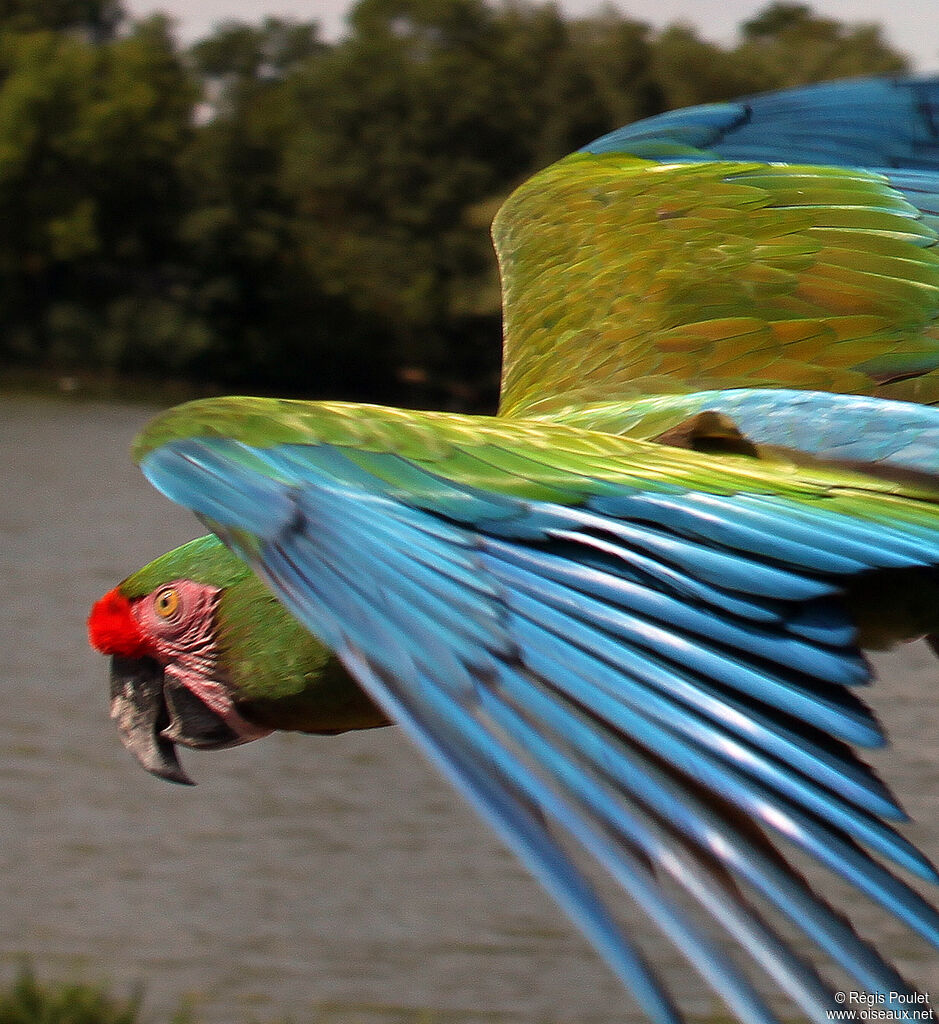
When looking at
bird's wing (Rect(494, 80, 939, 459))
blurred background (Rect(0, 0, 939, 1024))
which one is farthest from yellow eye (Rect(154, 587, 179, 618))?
blurred background (Rect(0, 0, 939, 1024))

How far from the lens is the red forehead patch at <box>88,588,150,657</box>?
7.89 ft

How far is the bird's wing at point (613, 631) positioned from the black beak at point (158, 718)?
66 cm

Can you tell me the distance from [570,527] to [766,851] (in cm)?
46

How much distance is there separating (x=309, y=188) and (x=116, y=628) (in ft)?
121

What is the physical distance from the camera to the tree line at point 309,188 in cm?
3297

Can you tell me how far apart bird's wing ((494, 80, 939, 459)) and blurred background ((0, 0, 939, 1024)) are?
4.51 meters

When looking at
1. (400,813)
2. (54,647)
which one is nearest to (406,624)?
(400,813)

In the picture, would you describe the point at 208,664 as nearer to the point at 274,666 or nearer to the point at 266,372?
the point at 274,666

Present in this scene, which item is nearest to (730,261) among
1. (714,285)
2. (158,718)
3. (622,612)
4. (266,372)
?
(714,285)

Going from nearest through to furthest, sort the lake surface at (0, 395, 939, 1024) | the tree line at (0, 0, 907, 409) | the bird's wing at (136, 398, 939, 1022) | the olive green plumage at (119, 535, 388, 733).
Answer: the bird's wing at (136, 398, 939, 1022), the olive green plumage at (119, 535, 388, 733), the lake surface at (0, 395, 939, 1024), the tree line at (0, 0, 907, 409)

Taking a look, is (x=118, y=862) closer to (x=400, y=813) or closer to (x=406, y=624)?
(x=400, y=813)

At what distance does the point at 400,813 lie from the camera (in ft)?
Answer: 61.8

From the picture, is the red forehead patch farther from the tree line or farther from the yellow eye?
the tree line

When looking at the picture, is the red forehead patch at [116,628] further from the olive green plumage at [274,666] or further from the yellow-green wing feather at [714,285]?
the yellow-green wing feather at [714,285]
